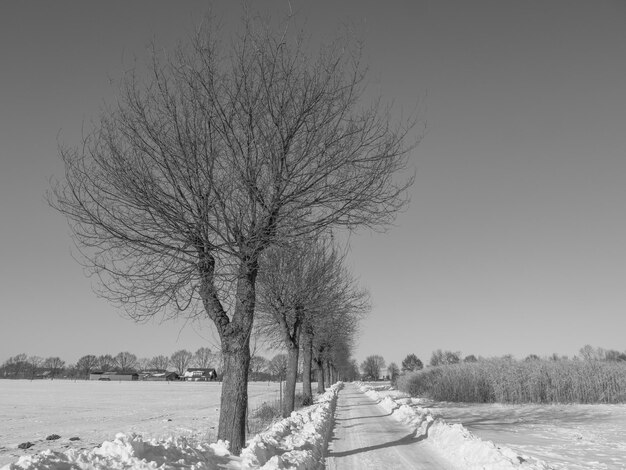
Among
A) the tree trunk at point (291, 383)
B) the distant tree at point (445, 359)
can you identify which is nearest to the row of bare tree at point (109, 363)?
the distant tree at point (445, 359)

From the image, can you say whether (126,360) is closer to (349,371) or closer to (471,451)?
(349,371)

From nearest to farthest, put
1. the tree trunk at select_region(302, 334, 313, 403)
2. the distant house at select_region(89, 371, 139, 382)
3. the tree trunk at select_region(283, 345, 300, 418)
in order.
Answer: the tree trunk at select_region(283, 345, 300, 418) → the tree trunk at select_region(302, 334, 313, 403) → the distant house at select_region(89, 371, 139, 382)

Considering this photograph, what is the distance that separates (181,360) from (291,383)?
169m

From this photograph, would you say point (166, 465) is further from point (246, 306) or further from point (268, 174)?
point (268, 174)

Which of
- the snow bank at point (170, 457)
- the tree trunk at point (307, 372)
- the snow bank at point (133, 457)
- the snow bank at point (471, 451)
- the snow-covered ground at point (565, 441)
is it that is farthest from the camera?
the tree trunk at point (307, 372)

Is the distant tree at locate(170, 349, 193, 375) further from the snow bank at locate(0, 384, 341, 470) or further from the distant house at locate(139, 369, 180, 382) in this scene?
the snow bank at locate(0, 384, 341, 470)

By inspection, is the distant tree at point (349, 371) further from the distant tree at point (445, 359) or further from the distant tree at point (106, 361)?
the distant tree at point (106, 361)

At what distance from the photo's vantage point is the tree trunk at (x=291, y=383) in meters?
16.2

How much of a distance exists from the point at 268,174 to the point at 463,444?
5856 millimetres

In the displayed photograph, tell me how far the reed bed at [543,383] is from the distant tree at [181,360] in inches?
6229

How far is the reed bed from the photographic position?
25781 millimetres

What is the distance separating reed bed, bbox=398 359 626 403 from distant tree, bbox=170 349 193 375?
158 m

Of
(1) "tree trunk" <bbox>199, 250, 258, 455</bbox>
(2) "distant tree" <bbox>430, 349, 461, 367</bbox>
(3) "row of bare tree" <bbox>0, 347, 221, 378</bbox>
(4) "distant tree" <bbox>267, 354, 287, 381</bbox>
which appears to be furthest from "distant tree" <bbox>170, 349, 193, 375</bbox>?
(1) "tree trunk" <bbox>199, 250, 258, 455</bbox>

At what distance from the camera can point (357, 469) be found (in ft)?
25.0
